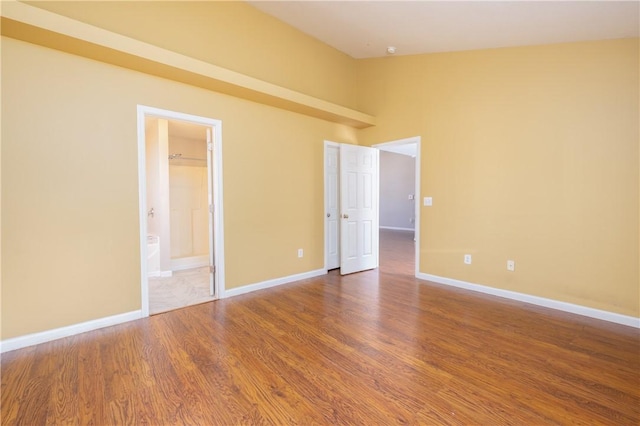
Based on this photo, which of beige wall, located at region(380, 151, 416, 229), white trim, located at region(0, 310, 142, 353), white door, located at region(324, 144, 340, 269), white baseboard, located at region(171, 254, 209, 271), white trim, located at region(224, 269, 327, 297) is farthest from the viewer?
beige wall, located at region(380, 151, 416, 229)

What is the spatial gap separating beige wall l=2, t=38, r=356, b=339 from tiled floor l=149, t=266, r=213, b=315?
39 cm

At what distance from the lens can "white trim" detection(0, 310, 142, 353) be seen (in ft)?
7.63

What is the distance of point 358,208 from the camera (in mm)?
4750

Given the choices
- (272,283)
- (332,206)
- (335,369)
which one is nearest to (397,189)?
(332,206)

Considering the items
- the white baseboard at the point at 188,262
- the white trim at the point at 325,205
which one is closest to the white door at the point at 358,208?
the white trim at the point at 325,205

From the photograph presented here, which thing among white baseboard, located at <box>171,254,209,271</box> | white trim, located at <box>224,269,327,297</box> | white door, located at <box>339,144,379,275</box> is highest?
white door, located at <box>339,144,379,275</box>

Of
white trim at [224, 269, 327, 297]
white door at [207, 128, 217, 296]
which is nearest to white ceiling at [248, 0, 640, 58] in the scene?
white door at [207, 128, 217, 296]

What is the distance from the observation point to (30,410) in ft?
5.46

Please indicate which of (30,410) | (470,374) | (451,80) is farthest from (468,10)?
(30,410)

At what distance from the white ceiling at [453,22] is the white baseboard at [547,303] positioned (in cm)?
266

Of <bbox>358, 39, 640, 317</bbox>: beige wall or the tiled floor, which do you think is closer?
<bbox>358, 39, 640, 317</bbox>: beige wall

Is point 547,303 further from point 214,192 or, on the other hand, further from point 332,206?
point 214,192

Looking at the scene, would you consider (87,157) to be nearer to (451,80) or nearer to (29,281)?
(29,281)

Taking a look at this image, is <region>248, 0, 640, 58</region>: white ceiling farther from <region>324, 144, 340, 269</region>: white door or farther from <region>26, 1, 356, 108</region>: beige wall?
<region>324, 144, 340, 269</region>: white door
